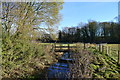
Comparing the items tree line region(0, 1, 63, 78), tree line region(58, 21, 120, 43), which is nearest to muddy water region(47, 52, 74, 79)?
tree line region(0, 1, 63, 78)

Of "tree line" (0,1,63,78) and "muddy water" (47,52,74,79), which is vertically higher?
"tree line" (0,1,63,78)

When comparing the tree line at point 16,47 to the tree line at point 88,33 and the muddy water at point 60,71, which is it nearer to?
the muddy water at point 60,71

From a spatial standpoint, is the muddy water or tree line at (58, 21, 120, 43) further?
tree line at (58, 21, 120, 43)

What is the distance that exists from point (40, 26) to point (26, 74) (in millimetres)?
4075

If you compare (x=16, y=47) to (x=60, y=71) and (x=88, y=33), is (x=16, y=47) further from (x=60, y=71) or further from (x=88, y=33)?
(x=88, y=33)

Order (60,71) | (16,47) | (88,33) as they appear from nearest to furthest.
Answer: (16,47), (60,71), (88,33)

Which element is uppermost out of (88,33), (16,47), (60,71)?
(88,33)

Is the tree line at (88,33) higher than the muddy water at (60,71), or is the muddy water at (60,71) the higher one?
the tree line at (88,33)

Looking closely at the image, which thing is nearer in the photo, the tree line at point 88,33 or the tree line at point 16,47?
the tree line at point 16,47

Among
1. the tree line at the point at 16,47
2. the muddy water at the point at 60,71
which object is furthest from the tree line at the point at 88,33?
the tree line at the point at 16,47

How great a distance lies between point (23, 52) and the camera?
308 cm

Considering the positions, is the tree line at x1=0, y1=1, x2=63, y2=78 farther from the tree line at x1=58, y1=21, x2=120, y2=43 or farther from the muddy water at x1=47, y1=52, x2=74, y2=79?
Answer: the tree line at x1=58, y1=21, x2=120, y2=43

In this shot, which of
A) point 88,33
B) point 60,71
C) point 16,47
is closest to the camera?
point 16,47

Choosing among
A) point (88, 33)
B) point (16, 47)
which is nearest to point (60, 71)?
point (16, 47)
